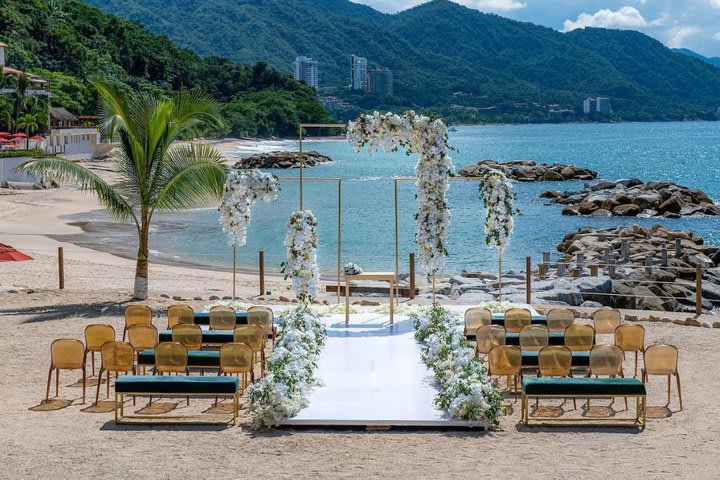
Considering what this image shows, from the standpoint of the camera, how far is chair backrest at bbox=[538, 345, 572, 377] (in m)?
12.5

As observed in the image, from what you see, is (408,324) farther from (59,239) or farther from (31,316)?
(59,239)

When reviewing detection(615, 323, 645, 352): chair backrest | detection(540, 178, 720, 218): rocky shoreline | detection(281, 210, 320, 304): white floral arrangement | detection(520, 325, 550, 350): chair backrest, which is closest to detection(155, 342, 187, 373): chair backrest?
detection(520, 325, 550, 350): chair backrest

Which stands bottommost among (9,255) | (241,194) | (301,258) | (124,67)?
(301,258)

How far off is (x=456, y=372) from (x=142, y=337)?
4667 mm

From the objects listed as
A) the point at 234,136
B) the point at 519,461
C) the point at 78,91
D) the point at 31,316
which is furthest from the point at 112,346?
the point at 234,136

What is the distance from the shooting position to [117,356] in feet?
42.0

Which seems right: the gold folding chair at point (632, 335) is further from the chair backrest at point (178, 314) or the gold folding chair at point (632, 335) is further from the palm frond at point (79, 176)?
the palm frond at point (79, 176)

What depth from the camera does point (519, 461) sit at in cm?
1012

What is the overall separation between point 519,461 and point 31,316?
12.0m

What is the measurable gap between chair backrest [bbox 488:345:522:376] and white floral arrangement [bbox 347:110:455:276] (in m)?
5.56

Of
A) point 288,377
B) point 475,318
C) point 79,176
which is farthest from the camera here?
point 79,176

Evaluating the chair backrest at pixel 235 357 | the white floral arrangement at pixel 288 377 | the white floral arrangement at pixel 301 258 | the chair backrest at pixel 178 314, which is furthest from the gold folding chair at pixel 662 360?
the chair backrest at pixel 178 314

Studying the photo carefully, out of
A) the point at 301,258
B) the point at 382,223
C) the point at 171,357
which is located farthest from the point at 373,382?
the point at 382,223

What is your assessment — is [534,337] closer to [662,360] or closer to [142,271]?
[662,360]
